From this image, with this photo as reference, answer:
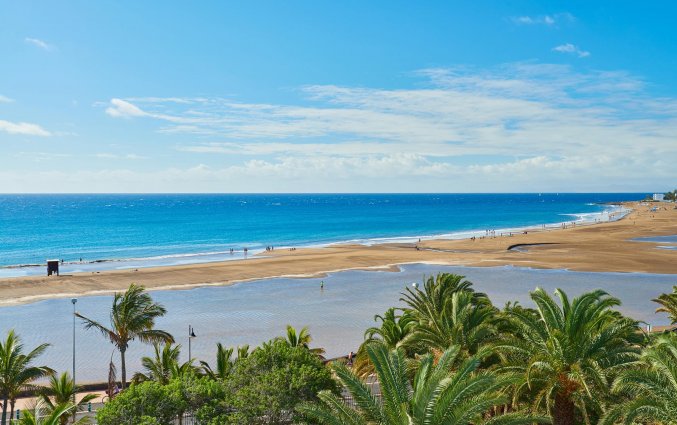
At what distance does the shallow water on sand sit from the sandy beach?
4.83m

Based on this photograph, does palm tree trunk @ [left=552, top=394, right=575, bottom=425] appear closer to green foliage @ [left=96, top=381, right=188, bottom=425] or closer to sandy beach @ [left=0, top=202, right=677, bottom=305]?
green foliage @ [left=96, top=381, right=188, bottom=425]

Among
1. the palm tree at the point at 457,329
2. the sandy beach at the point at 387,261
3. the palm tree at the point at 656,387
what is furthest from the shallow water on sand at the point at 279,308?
the palm tree at the point at 656,387

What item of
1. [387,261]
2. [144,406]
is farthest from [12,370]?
[387,261]

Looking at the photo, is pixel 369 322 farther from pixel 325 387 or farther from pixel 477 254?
pixel 477 254

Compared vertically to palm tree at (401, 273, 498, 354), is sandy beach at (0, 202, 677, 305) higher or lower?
lower

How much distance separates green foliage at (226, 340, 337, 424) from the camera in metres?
16.4

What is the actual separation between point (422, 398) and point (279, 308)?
1551 inches

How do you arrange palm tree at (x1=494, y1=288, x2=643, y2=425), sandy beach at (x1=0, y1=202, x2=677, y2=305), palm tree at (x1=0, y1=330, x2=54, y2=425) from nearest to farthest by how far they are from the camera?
1. palm tree at (x1=494, y1=288, x2=643, y2=425)
2. palm tree at (x1=0, y1=330, x2=54, y2=425)
3. sandy beach at (x1=0, y1=202, x2=677, y2=305)

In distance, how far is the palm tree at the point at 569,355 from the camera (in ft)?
55.1

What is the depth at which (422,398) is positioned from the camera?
12.7 m

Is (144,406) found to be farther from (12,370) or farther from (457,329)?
(457,329)

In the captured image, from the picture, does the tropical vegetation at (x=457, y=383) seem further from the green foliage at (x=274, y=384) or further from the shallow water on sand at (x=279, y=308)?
the shallow water on sand at (x=279, y=308)

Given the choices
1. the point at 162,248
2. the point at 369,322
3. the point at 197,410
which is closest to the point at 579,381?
the point at 197,410

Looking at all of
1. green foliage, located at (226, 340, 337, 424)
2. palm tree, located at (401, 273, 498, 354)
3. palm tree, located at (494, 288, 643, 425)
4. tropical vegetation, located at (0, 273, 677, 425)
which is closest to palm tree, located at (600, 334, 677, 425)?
tropical vegetation, located at (0, 273, 677, 425)
